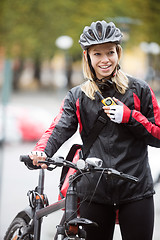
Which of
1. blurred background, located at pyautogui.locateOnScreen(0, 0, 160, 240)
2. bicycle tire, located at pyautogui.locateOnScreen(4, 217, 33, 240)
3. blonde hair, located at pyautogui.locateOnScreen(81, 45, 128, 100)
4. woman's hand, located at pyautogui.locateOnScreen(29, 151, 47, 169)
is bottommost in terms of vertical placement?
bicycle tire, located at pyautogui.locateOnScreen(4, 217, 33, 240)

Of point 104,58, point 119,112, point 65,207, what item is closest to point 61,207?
point 65,207

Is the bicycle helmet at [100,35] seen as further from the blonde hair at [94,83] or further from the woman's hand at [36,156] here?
the woman's hand at [36,156]

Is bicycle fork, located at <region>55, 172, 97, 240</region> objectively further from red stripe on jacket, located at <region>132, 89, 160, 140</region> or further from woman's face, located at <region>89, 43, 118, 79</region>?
woman's face, located at <region>89, 43, 118, 79</region>

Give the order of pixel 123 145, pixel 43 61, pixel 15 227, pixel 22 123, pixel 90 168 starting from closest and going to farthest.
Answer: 1. pixel 90 168
2. pixel 123 145
3. pixel 15 227
4. pixel 43 61
5. pixel 22 123

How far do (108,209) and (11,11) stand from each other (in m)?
2.90

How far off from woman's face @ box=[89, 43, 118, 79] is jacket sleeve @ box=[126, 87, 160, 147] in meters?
0.19

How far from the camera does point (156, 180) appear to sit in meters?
3.46

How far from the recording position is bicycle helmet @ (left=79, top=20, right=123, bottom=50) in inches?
76.9

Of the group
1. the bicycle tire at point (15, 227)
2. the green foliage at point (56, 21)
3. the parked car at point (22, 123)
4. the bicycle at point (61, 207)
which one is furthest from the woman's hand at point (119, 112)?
the parked car at point (22, 123)

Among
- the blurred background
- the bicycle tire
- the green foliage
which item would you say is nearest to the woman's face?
the bicycle tire

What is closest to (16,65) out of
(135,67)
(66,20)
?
(66,20)

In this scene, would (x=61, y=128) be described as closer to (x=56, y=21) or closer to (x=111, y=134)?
(x=111, y=134)

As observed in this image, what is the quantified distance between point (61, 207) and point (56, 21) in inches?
111

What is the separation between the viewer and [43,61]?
4.50m
